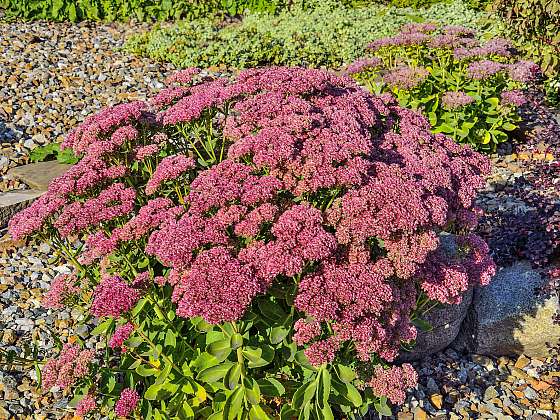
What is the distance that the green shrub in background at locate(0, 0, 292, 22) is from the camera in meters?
9.35

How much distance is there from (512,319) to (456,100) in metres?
2.09

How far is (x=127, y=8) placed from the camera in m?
9.68

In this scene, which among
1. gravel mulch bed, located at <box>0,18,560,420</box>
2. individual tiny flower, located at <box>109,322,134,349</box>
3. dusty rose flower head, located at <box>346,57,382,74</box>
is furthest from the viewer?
dusty rose flower head, located at <box>346,57,382,74</box>

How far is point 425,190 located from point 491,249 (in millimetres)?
1571

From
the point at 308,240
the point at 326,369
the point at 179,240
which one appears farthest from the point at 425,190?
the point at 179,240

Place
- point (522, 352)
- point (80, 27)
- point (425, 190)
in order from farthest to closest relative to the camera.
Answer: point (80, 27)
point (522, 352)
point (425, 190)

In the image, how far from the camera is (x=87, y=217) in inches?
109

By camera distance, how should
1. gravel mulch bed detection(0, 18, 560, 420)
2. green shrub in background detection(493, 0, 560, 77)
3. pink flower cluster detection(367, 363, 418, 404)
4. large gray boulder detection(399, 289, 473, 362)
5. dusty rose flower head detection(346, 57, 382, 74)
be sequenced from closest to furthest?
pink flower cluster detection(367, 363, 418, 404) → gravel mulch bed detection(0, 18, 560, 420) → large gray boulder detection(399, 289, 473, 362) → dusty rose flower head detection(346, 57, 382, 74) → green shrub in background detection(493, 0, 560, 77)

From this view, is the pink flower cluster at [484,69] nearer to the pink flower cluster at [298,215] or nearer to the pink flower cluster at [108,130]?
the pink flower cluster at [298,215]

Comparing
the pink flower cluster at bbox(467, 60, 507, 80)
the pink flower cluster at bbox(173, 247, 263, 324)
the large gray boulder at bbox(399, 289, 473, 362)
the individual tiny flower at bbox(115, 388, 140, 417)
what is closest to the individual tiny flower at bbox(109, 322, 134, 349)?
the individual tiny flower at bbox(115, 388, 140, 417)

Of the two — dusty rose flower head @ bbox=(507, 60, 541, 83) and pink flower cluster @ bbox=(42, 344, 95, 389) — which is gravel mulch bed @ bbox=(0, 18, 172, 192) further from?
dusty rose flower head @ bbox=(507, 60, 541, 83)

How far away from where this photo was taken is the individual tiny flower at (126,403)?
262 cm

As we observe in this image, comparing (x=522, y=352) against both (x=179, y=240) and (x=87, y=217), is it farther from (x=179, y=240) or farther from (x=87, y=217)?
(x=87, y=217)

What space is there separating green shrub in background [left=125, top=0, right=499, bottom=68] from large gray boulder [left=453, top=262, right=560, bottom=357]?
4.89 m
